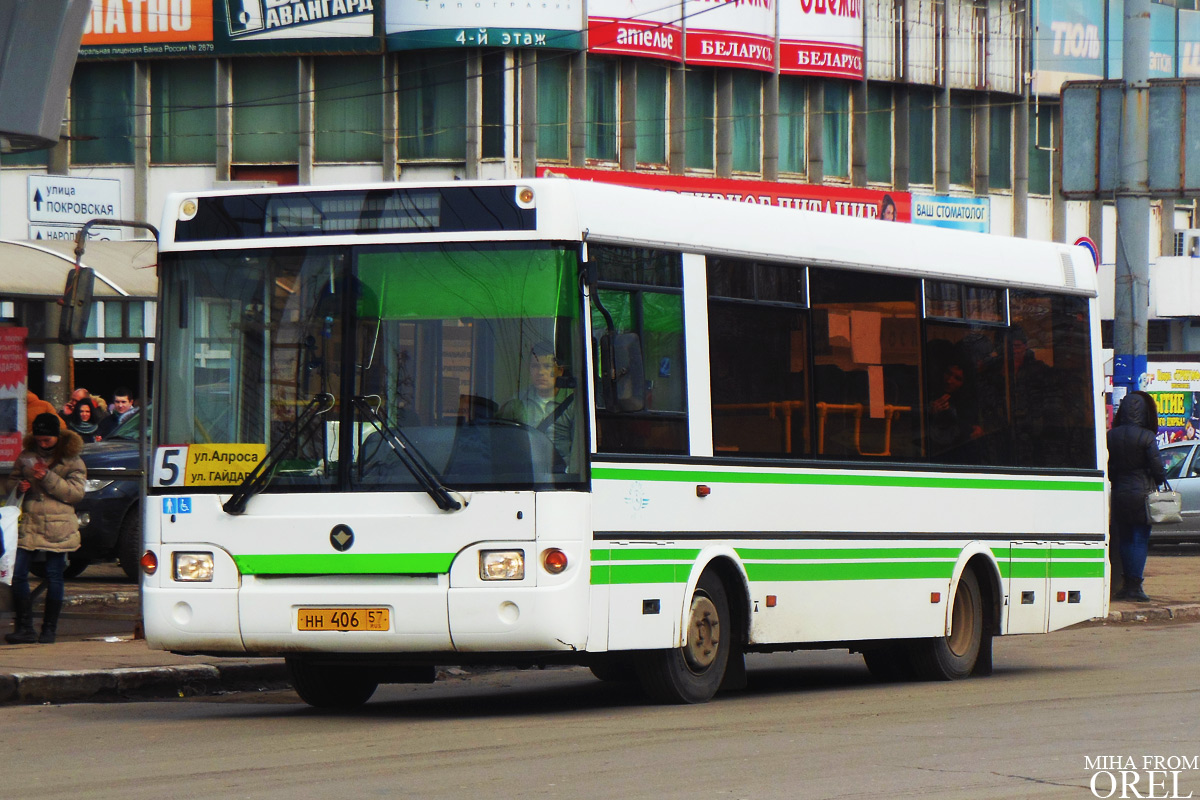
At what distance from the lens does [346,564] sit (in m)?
10.4

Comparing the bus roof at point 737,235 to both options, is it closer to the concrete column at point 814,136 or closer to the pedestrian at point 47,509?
the pedestrian at point 47,509

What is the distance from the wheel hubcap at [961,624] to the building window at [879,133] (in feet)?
98.8

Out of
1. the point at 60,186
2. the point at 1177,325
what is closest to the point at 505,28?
the point at 60,186

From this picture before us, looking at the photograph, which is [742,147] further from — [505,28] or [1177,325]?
[1177,325]

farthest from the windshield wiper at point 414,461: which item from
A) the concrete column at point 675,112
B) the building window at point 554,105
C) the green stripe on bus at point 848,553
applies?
the concrete column at point 675,112

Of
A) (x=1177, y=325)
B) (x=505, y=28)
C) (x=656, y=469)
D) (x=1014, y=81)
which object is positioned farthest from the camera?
(x=1177, y=325)

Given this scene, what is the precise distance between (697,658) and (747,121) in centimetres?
3079

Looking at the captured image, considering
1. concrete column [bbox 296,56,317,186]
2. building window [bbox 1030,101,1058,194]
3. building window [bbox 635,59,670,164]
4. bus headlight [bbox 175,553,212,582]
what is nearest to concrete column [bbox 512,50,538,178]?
building window [bbox 635,59,670,164]

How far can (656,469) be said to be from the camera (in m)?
10.9

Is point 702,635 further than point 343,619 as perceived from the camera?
Yes

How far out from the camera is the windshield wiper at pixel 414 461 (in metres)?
10.2

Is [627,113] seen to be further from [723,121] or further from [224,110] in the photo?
[224,110]

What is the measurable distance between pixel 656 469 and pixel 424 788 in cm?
322

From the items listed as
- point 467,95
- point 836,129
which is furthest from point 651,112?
point 836,129
